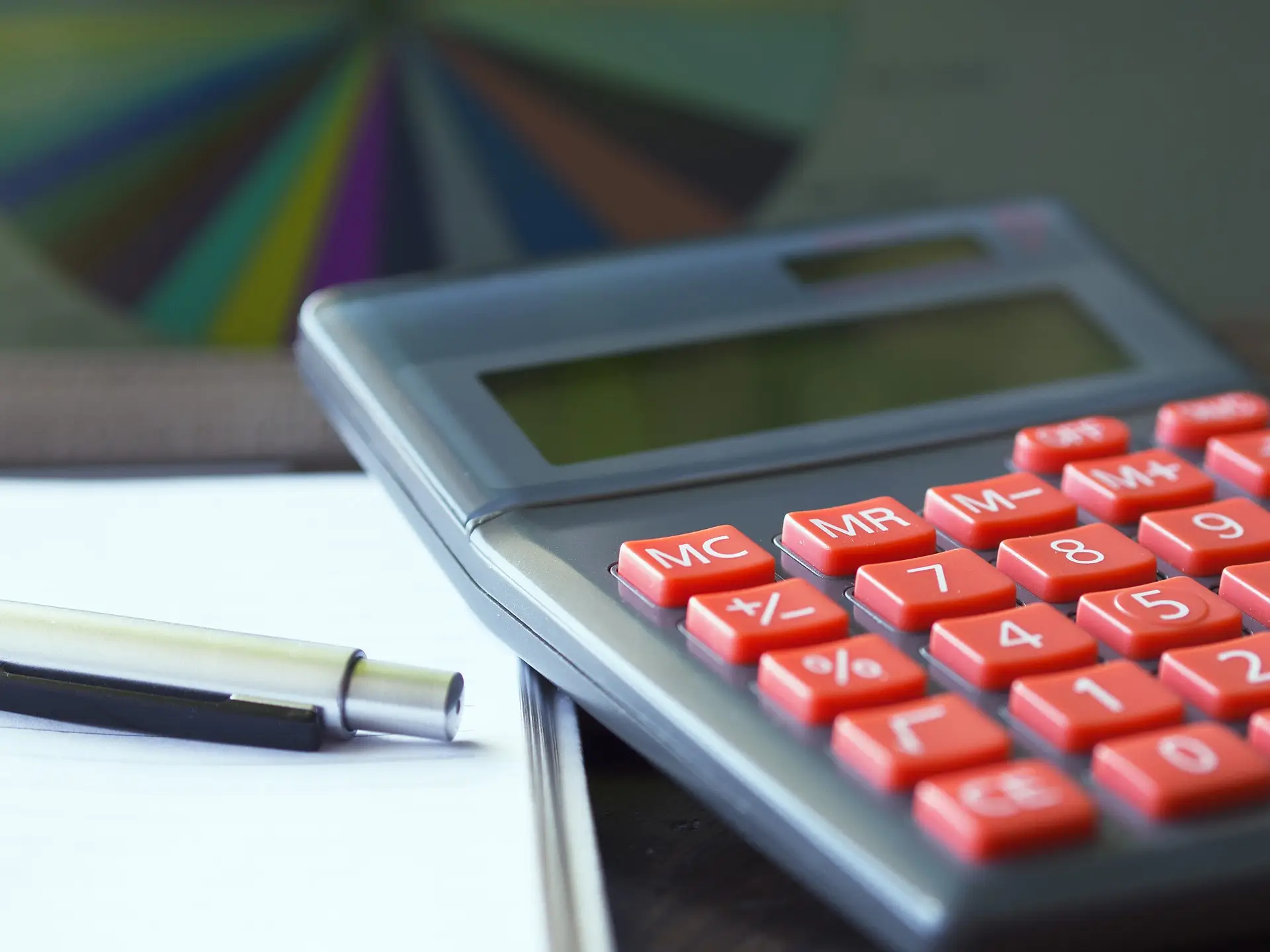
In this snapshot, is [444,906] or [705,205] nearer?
[444,906]

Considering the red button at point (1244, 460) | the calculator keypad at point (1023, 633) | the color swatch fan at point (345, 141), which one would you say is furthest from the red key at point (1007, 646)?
the color swatch fan at point (345, 141)

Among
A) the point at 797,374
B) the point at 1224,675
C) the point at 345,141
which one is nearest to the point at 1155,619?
the point at 1224,675

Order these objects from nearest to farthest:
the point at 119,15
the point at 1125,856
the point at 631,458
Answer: the point at 1125,856
the point at 631,458
the point at 119,15

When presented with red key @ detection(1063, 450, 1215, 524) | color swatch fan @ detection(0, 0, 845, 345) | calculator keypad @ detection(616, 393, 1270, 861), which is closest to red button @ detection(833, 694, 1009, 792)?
calculator keypad @ detection(616, 393, 1270, 861)

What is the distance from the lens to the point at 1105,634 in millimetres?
267

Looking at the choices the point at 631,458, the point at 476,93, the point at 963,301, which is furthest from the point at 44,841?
the point at 476,93

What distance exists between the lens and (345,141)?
625 mm

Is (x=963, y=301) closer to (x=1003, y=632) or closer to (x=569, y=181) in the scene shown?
(x=1003, y=632)

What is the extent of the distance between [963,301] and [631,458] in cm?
14

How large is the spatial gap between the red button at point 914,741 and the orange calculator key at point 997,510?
8 cm

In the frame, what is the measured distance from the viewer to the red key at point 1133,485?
32 cm

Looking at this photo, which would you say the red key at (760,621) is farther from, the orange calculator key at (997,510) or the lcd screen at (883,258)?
the lcd screen at (883,258)

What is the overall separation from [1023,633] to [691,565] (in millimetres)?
68

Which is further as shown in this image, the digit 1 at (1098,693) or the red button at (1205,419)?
the red button at (1205,419)
